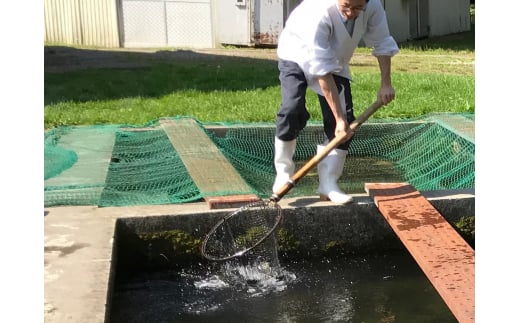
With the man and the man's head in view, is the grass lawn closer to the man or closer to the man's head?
the man

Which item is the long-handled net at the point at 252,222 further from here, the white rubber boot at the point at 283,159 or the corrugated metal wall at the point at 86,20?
the corrugated metal wall at the point at 86,20

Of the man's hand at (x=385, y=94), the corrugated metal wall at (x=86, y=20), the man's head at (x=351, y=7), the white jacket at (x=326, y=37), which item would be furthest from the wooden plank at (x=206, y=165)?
the corrugated metal wall at (x=86, y=20)

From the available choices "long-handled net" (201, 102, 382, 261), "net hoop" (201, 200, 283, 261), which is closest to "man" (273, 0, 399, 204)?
"long-handled net" (201, 102, 382, 261)

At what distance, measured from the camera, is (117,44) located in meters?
19.3

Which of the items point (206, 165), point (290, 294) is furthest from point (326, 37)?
point (206, 165)

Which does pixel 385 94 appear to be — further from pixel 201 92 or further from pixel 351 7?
pixel 201 92

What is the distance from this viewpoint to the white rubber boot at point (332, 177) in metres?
4.64

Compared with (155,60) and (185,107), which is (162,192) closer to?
(185,107)

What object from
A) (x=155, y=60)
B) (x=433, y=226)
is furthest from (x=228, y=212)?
(x=155, y=60)

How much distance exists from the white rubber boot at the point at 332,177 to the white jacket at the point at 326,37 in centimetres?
45

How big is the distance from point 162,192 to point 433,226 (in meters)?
1.76

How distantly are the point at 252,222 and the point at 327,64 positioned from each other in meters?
1.01

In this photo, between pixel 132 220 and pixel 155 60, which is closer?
pixel 132 220

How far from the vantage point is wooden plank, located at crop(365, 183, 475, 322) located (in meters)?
3.46
